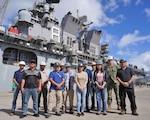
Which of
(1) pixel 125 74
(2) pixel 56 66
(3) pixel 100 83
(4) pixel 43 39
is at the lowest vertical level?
(3) pixel 100 83

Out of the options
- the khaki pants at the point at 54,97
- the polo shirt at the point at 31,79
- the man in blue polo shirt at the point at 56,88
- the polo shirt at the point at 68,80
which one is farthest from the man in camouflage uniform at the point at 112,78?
the polo shirt at the point at 31,79

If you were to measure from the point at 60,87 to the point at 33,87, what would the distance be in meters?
0.91

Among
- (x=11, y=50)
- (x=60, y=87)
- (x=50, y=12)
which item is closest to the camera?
(x=60, y=87)

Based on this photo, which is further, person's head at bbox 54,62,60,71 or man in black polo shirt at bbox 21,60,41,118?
person's head at bbox 54,62,60,71

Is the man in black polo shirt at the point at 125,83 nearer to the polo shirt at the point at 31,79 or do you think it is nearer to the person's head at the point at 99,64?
the person's head at the point at 99,64

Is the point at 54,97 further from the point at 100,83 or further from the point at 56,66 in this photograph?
the point at 100,83

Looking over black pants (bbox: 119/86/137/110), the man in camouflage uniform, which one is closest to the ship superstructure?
the man in camouflage uniform

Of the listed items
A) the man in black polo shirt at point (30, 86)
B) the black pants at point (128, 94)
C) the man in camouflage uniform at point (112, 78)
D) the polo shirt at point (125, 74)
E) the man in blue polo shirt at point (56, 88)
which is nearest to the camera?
the man in black polo shirt at point (30, 86)

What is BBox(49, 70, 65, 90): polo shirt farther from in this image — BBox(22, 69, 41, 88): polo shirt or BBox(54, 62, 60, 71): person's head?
BBox(22, 69, 41, 88): polo shirt

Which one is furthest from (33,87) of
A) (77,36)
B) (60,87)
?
(77,36)

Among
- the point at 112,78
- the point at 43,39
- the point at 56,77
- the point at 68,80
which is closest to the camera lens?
the point at 56,77

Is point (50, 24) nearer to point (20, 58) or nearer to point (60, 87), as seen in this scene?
point (20, 58)

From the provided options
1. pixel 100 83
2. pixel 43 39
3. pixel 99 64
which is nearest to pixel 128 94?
pixel 100 83

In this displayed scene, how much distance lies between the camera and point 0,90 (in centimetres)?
1980
